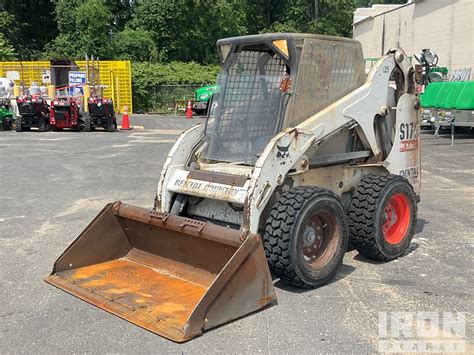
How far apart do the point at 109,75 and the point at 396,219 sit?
26.4 m

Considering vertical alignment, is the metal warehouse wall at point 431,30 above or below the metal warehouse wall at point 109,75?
above

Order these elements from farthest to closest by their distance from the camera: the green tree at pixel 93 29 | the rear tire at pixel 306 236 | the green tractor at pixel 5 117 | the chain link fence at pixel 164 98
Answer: the green tree at pixel 93 29
the chain link fence at pixel 164 98
the green tractor at pixel 5 117
the rear tire at pixel 306 236

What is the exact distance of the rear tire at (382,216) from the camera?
513cm

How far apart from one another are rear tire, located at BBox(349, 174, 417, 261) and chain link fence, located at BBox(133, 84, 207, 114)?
27.6 m

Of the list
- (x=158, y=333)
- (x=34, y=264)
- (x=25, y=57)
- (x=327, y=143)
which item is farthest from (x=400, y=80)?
(x=25, y=57)

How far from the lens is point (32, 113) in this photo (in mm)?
19281

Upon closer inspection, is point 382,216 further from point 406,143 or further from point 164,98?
→ point 164,98

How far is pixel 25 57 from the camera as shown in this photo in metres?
37.6

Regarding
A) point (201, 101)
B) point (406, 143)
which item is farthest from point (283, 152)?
point (201, 101)

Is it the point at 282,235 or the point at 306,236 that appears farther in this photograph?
the point at 306,236

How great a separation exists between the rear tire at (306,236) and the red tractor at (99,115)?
16055 mm

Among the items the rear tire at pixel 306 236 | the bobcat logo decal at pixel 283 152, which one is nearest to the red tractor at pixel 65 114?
the bobcat logo decal at pixel 283 152

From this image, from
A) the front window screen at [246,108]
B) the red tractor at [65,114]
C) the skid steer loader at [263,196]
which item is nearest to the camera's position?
the skid steer loader at [263,196]

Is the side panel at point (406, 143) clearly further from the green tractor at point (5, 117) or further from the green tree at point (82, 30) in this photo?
the green tree at point (82, 30)
